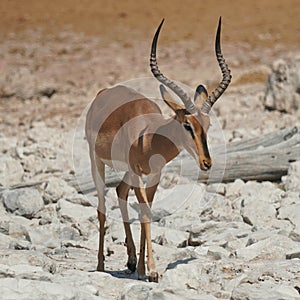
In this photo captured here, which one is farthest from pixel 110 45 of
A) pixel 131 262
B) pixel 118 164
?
pixel 131 262

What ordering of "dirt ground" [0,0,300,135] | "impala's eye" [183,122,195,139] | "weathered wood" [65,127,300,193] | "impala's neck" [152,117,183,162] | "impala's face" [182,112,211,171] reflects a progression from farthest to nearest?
"dirt ground" [0,0,300,135]
"weathered wood" [65,127,300,193]
"impala's neck" [152,117,183,162]
"impala's eye" [183,122,195,139]
"impala's face" [182,112,211,171]

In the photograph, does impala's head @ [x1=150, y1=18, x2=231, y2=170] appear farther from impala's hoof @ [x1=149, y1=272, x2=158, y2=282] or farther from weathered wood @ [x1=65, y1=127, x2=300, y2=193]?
weathered wood @ [x1=65, y1=127, x2=300, y2=193]

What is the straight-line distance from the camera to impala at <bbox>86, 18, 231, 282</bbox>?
7.52 meters

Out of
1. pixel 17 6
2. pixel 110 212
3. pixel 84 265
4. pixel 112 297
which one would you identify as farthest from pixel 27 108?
pixel 17 6

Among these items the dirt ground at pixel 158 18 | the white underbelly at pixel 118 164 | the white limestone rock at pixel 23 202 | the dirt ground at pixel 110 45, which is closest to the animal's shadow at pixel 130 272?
the white underbelly at pixel 118 164

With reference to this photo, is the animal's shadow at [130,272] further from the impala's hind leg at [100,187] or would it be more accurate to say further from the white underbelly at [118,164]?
the white underbelly at [118,164]

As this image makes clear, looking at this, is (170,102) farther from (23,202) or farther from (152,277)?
(23,202)

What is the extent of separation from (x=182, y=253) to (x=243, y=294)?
1900 millimetres

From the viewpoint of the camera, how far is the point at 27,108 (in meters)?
19.3

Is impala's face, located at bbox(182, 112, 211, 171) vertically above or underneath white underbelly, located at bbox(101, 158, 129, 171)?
above

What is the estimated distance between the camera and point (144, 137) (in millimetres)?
7875

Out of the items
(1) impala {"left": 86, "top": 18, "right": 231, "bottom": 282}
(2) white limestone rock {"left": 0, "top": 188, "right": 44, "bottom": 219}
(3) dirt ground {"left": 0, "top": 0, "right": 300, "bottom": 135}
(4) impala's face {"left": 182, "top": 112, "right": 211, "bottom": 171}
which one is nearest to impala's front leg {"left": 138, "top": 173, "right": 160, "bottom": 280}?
(1) impala {"left": 86, "top": 18, "right": 231, "bottom": 282}

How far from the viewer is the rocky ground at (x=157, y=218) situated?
22.6 ft

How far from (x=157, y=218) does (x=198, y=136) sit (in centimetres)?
286
